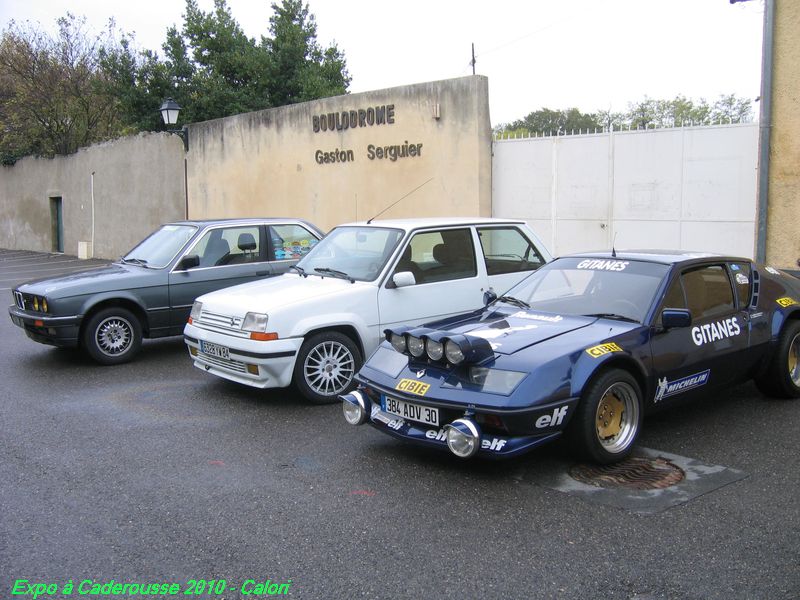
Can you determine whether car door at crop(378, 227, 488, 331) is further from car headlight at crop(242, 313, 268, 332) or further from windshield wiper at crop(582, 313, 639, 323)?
windshield wiper at crop(582, 313, 639, 323)

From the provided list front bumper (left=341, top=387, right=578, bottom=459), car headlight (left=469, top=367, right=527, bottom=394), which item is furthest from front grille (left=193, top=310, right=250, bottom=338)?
car headlight (left=469, top=367, right=527, bottom=394)

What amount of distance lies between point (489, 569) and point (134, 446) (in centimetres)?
314

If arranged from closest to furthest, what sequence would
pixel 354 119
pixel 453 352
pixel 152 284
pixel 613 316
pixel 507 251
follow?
pixel 453 352 → pixel 613 316 → pixel 507 251 → pixel 152 284 → pixel 354 119

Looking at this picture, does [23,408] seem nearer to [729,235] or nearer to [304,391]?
[304,391]

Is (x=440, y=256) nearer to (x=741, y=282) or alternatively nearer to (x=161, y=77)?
(x=741, y=282)

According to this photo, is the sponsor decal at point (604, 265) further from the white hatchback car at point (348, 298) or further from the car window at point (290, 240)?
the car window at point (290, 240)

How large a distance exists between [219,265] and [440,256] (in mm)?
3111

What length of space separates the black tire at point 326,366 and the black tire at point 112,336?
121 inches

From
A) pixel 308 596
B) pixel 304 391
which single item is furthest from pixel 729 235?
pixel 308 596

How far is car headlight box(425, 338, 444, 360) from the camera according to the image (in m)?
4.85

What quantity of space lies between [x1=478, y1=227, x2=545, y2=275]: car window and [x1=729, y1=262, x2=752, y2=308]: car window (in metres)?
2.20

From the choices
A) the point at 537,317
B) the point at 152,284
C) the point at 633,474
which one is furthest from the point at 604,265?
the point at 152,284

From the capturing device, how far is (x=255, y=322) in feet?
21.1

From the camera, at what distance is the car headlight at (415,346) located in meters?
4.99
